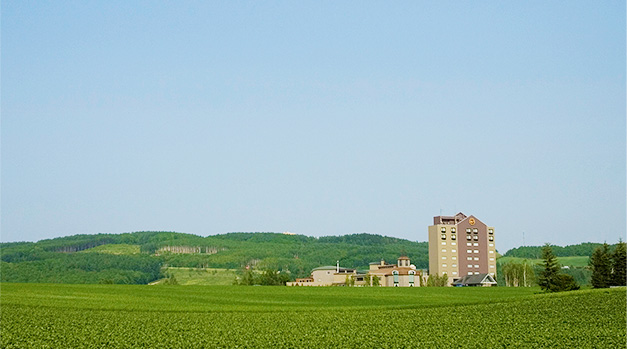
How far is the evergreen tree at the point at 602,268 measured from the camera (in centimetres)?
10231

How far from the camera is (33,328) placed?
45.1 meters

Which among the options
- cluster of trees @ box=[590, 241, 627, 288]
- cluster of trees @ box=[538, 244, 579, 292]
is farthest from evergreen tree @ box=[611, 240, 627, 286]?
cluster of trees @ box=[538, 244, 579, 292]

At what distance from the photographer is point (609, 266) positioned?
339 ft

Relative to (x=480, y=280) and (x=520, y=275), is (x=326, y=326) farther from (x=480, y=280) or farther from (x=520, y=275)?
(x=520, y=275)

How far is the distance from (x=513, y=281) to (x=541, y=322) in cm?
14447

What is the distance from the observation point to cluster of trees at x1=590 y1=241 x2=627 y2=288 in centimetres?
10131

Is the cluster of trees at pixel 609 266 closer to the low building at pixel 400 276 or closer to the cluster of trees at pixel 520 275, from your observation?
the cluster of trees at pixel 520 275

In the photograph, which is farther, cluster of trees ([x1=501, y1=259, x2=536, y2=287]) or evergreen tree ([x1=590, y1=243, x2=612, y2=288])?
cluster of trees ([x1=501, y1=259, x2=536, y2=287])

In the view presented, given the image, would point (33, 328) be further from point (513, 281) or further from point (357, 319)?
point (513, 281)

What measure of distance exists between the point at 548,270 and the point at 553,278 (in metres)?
5.42

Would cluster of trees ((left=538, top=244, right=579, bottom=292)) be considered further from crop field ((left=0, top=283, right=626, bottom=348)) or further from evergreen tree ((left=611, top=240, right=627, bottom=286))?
crop field ((left=0, top=283, right=626, bottom=348))

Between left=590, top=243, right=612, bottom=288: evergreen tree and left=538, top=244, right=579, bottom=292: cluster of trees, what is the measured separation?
16.8 ft

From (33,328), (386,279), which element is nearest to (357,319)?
(33,328)

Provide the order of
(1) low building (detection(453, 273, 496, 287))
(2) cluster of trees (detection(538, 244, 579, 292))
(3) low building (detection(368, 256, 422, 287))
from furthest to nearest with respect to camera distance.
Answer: (3) low building (detection(368, 256, 422, 287)), (1) low building (detection(453, 273, 496, 287)), (2) cluster of trees (detection(538, 244, 579, 292))
